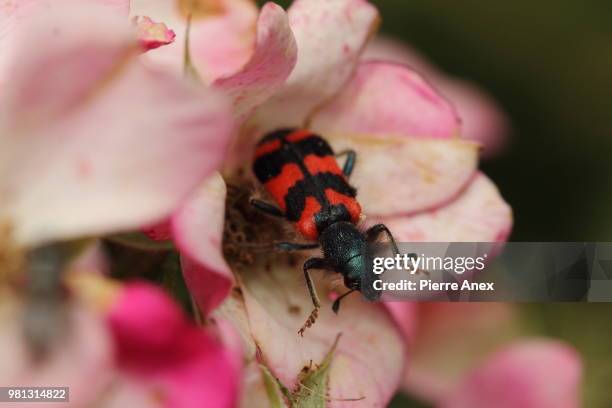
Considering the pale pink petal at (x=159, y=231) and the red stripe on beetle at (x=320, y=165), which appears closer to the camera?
the pale pink petal at (x=159, y=231)

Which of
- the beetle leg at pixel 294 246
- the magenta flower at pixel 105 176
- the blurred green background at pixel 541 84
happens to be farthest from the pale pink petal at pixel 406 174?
the blurred green background at pixel 541 84

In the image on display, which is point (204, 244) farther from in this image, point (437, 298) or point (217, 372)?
point (437, 298)

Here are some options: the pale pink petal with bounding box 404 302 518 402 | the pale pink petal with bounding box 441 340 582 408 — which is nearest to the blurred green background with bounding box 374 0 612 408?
the pale pink petal with bounding box 404 302 518 402

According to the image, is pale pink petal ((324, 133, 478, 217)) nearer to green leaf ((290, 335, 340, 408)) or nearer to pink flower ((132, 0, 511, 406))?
pink flower ((132, 0, 511, 406))

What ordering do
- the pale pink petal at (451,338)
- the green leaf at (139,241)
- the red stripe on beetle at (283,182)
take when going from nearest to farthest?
the green leaf at (139,241) < the red stripe on beetle at (283,182) < the pale pink petal at (451,338)

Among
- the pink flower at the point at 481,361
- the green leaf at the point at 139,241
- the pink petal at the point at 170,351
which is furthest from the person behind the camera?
the pink flower at the point at 481,361

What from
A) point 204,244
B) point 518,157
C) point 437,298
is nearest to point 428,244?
point 437,298

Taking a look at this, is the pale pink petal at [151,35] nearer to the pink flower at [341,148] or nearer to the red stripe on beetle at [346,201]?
the pink flower at [341,148]

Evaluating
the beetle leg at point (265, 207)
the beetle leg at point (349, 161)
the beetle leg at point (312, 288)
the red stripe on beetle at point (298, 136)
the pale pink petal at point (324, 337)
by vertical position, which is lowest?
the pale pink petal at point (324, 337)
